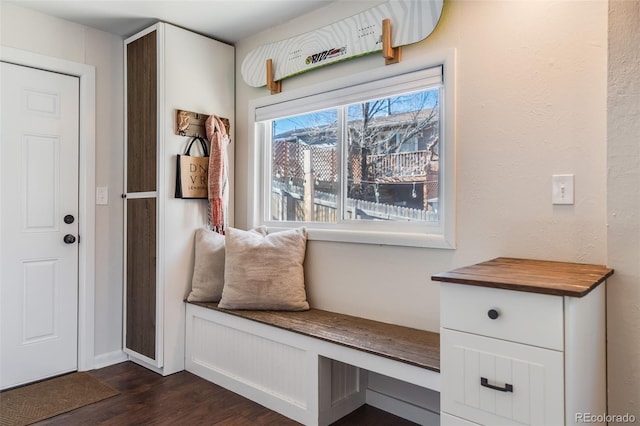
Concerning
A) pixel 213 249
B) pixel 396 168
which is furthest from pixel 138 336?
A: pixel 396 168

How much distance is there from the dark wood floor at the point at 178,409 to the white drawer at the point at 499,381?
872 mm

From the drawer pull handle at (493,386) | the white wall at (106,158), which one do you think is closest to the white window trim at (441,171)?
the drawer pull handle at (493,386)

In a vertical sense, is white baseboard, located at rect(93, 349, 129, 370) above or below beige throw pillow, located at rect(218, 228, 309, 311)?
below

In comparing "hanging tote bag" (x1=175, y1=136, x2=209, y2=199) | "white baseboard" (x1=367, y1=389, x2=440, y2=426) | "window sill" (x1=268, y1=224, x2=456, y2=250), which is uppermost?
"hanging tote bag" (x1=175, y1=136, x2=209, y2=199)

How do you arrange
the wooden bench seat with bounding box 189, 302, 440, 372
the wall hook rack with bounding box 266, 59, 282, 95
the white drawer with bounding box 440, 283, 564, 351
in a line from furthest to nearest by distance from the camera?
the wall hook rack with bounding box 266, 59, 282, 95 → the wooden bench seat with bounding box 189, 302, 440, 372 → the white drawer with bounding box 440, 283, 564, 351

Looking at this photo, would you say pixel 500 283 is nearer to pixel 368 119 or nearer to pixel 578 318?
pixel 578 318

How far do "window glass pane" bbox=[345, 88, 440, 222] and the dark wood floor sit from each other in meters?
1.09

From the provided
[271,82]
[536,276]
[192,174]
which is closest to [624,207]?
[536,276]

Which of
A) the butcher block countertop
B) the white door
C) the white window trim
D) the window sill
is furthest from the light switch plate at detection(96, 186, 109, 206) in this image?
the butcher block countertop

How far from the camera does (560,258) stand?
1.75 metres

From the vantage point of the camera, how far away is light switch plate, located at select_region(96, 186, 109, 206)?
9.53 feet

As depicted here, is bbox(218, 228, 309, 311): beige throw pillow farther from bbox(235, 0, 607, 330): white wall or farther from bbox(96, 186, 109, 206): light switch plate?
bbox(96, 186, 109, 206): light switch plate

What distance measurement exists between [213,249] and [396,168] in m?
1.30

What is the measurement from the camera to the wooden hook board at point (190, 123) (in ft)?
9.12
